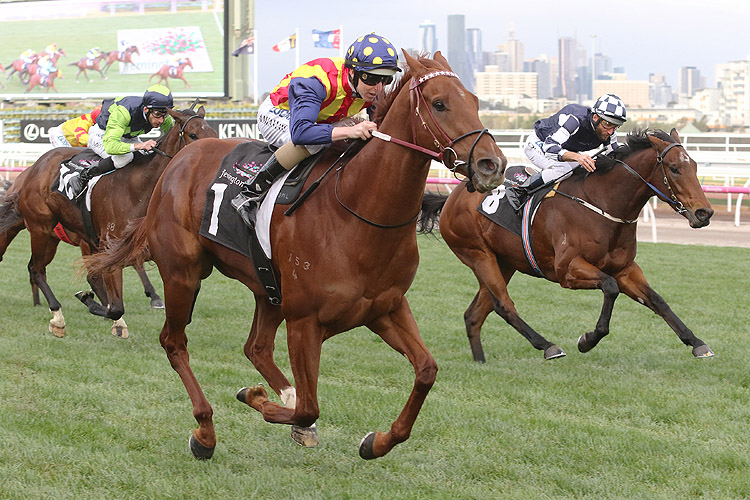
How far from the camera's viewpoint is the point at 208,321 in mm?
7609

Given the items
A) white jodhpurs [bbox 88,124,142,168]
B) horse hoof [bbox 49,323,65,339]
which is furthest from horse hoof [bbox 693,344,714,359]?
horse hoof [bbox 49,323,65,339]

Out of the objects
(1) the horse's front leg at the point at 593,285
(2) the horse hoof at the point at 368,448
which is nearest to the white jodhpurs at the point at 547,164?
(1) the horse's front leg at the point at 593,285

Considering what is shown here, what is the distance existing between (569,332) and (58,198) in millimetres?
4210

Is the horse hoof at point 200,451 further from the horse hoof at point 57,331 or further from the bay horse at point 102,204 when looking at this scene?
the horse hoof at point 57,331

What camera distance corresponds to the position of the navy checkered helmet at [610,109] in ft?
20.2

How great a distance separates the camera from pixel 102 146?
708 cm

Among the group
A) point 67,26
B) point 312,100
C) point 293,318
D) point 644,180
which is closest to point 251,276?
point 293,318

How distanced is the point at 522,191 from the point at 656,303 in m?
1.28

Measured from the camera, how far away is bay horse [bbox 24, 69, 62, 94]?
30.4 metres

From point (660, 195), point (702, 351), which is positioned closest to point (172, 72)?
point (660, 195)

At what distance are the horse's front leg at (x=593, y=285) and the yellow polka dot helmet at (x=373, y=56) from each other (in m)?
2.68

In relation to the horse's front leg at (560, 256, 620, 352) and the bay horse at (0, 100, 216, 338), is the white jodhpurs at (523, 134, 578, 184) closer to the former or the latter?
the horse's front leg at (560, 256, 620, 352)

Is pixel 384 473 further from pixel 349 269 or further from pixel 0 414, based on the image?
pixel 0 414

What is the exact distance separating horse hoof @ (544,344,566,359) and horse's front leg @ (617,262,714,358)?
0.59 m
